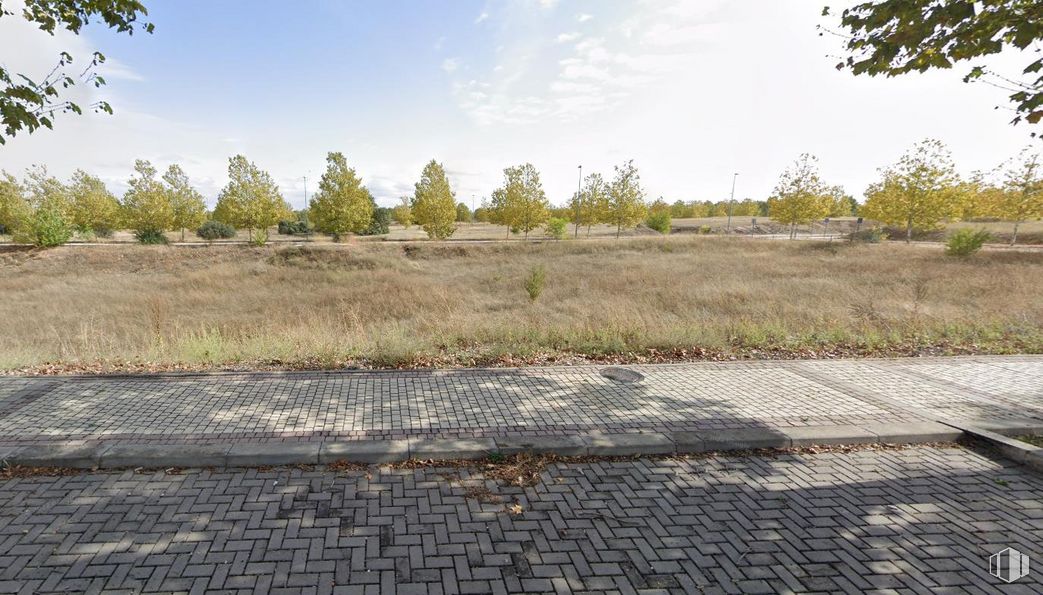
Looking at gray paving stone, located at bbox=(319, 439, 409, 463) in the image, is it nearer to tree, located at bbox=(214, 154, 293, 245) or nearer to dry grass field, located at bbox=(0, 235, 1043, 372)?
dry grass field, located at bbox=(0, 235, 1043, 372)

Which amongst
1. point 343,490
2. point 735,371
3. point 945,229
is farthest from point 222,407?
point 945,229

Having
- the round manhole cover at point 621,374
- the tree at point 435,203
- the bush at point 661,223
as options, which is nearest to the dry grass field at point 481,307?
the round manhole cover at point 621,374

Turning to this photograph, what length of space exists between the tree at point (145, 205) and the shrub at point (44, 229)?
12.9 ft

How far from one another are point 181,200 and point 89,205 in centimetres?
1006

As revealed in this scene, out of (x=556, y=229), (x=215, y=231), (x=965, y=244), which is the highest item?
(x=215, y=231)

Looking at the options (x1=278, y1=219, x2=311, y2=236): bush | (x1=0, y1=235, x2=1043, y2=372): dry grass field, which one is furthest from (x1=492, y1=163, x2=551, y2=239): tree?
(x1=278, y1=219, x2=311, y2=236): bush

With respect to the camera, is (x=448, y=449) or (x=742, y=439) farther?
(x=742, y=439)

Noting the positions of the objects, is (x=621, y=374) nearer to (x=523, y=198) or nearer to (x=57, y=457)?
(x=57, y=457)

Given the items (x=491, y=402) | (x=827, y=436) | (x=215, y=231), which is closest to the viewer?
(x=827, y=436)

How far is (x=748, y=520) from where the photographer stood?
10.4 feet

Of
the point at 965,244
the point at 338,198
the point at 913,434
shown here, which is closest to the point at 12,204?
the point at 338,198

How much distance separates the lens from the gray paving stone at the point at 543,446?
399 cm

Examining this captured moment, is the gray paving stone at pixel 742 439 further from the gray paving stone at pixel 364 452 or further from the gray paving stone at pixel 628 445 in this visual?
the gray paving stone at pixel 364 452

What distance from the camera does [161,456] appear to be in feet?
12.1
